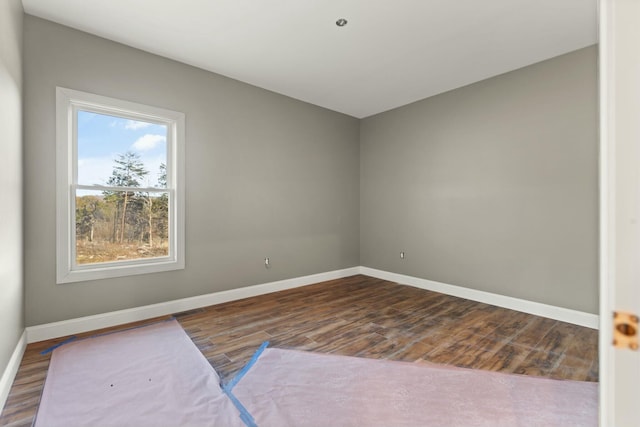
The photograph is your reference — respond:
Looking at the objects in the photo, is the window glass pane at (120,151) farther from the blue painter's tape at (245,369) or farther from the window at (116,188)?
the blue painter's tape at (245,369)

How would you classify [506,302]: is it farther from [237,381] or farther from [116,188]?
[116,188]

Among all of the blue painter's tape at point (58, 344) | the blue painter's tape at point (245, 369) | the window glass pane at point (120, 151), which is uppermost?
the window glass pane at point (120, 151)

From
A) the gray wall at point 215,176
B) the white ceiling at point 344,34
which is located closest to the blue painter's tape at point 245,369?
the gray wall at point 215,176

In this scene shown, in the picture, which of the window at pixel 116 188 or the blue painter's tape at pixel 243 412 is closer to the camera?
the blue painter's tape at pixel 243 412

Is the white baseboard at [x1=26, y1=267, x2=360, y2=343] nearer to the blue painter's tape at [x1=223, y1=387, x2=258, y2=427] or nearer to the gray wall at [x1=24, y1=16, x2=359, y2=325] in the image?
the gray wall at [x1=24, y1=16, x2=359, y2=325]

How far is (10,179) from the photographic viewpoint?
2088 mm

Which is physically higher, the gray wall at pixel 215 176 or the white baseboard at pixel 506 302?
the gray wall at pixel 215 176

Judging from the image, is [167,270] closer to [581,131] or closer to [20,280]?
[20,280]

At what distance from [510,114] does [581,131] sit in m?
0.72

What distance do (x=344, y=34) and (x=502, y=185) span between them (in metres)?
2.52

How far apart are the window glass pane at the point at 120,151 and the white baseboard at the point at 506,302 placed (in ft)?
11.8

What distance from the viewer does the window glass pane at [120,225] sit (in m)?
2.88

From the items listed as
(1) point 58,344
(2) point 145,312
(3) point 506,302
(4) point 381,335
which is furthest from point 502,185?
(1) point 58,344
